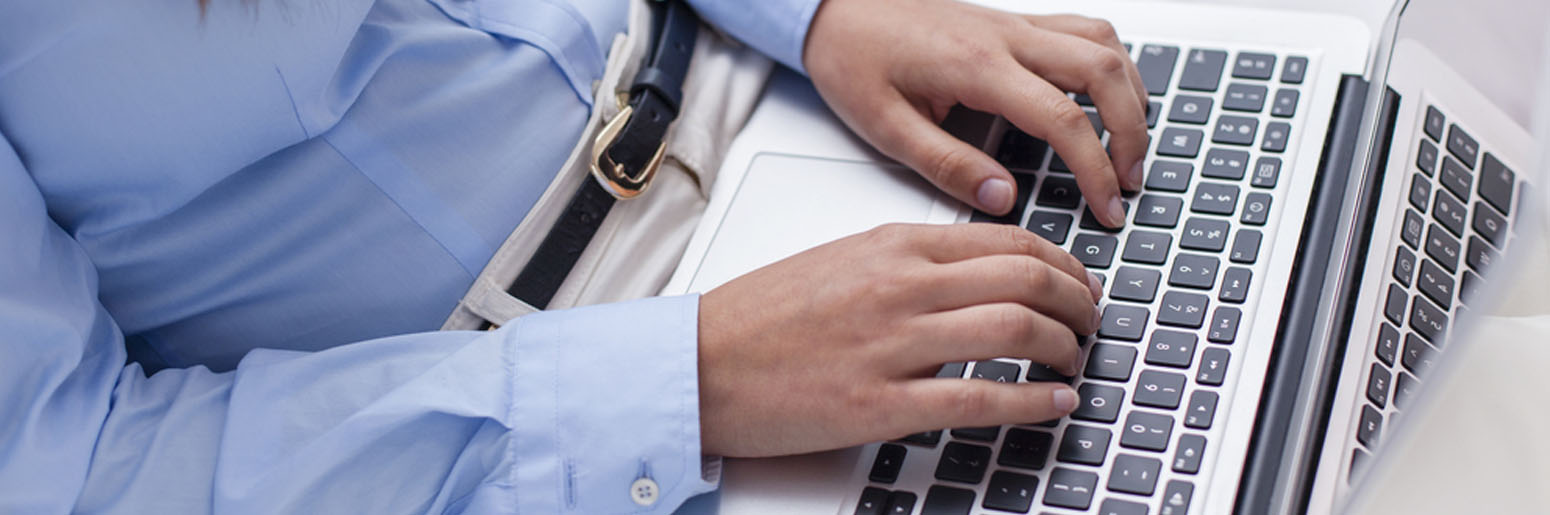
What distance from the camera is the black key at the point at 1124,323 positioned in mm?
530

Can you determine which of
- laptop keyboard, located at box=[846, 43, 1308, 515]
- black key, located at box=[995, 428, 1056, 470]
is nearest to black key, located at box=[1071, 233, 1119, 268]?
laptop keyboard, located at box=[846, 43, 1308, 515]

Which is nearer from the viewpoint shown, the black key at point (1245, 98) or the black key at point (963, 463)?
the black key at point (963, 463)

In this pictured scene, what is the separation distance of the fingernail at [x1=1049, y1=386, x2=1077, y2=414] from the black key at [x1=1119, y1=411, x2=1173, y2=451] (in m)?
0.03

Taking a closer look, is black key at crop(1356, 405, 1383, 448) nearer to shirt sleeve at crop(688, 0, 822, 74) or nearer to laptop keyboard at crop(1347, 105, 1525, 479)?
laptop keyboard at crop(1347, 105, 1525, 479)

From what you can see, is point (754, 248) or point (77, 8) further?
point (754, 248)

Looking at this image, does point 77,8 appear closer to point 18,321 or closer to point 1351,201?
point 18,321

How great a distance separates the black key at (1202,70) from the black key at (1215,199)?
0.07 m

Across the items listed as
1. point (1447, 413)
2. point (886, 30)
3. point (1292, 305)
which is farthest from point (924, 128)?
point (1447, 413)

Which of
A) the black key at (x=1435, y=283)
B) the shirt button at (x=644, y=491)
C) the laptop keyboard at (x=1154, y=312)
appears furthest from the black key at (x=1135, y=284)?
the shirt button at (x=644, y=491)

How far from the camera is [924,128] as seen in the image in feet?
2.06

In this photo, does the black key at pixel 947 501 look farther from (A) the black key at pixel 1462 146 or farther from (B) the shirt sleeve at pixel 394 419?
(A) the black key at pixel 1462 146

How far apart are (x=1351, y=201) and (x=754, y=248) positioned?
0.27 m

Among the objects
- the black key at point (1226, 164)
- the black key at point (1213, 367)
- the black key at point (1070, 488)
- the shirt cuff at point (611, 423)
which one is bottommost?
the shirt cuff at point (611, 423)

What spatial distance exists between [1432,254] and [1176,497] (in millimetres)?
174
